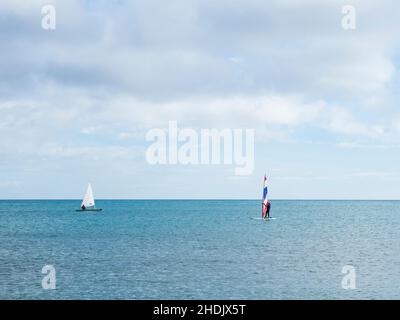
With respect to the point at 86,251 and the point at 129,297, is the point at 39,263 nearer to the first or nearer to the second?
the point at 86,251

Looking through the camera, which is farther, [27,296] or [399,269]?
[399,269]

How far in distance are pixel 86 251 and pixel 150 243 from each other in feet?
46.0

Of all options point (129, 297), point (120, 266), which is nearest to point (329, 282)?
point (129, 297)

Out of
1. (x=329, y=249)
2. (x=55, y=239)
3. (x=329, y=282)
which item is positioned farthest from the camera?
(x=55, y=239)

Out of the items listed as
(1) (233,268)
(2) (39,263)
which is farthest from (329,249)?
(2) (39,263)

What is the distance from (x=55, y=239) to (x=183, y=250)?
1369 inches

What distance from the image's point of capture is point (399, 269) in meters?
54.1

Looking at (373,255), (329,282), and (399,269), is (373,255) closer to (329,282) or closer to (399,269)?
(399,269)
